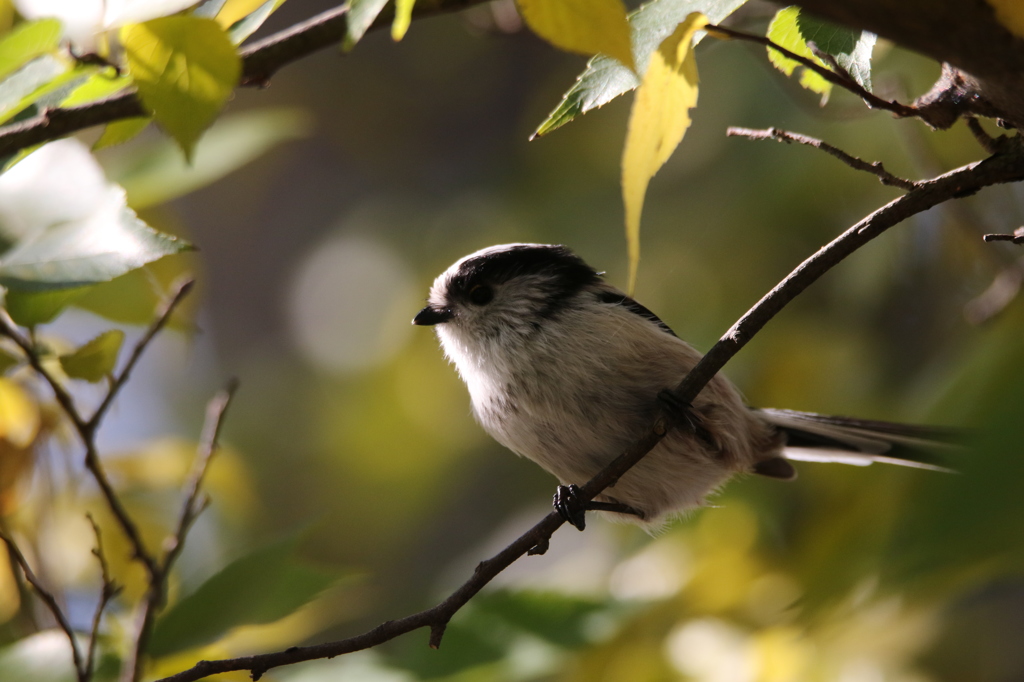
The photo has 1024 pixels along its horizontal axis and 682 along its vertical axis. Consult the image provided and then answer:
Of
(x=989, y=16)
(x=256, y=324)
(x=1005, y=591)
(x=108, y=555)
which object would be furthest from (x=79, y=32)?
(x=256, y=324)

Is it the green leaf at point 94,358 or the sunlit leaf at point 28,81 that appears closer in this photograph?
the sunlit leaf at point 28,81

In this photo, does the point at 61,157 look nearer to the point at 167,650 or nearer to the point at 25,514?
the point at 167,650

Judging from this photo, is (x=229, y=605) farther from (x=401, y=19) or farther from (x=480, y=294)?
(x=401, y=19)

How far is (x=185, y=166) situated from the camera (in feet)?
5.41

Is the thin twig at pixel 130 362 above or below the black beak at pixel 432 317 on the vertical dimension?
above

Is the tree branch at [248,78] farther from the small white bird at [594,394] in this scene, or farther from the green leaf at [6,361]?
the small white bird at [594,394]

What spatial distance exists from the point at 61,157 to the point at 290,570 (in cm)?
84

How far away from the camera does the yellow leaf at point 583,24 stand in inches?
32.2

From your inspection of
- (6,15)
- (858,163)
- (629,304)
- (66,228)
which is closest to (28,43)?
(66,228)

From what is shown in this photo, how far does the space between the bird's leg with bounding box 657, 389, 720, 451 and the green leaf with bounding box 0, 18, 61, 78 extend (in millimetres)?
956

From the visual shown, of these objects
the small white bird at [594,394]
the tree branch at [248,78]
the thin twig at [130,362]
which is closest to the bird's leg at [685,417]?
the small white bird at [594,394]

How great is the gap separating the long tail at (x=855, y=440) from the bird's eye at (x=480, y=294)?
29.0 inches

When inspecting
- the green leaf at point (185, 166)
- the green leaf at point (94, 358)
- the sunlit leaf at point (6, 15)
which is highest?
the sunlit leaf at point (6, 15)

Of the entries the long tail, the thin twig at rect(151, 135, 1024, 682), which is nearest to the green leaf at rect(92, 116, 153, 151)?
the thin twig at rect(151, 135, 1024, 682)
